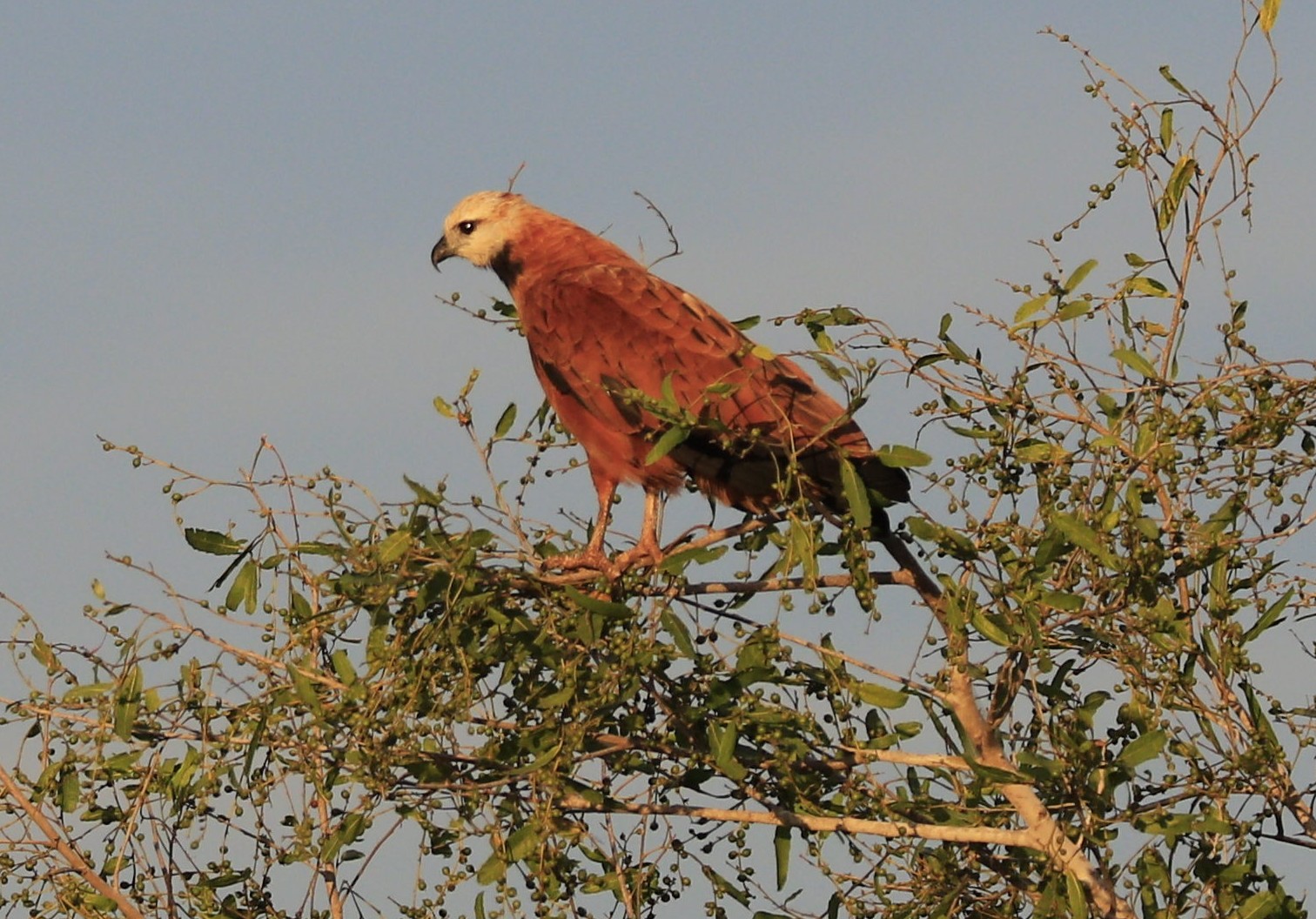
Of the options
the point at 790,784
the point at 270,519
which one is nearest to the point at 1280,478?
the point at 790,784

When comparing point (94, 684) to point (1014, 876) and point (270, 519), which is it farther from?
point (1014, 876)

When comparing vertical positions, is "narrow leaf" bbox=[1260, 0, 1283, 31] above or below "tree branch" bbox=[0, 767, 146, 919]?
above

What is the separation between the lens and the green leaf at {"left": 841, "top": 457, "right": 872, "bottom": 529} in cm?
404

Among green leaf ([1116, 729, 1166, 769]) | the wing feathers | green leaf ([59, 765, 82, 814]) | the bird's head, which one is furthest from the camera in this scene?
the bird's head

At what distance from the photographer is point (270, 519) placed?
4469 mm

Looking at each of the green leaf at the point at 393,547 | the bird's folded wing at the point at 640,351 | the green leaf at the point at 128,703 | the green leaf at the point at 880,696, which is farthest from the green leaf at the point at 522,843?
the bird's folded wing at the point at 640,351

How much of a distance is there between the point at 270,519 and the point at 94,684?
2.20 ft

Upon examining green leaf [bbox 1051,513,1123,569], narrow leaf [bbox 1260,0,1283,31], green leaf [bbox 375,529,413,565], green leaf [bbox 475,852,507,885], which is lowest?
green leaf [bbox 475,852,507,885]

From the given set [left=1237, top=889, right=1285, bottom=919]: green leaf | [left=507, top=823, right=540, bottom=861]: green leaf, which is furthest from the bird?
[left=1237, top=889, right=1285, bottom=919]: green leaf

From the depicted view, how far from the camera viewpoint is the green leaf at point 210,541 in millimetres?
4566

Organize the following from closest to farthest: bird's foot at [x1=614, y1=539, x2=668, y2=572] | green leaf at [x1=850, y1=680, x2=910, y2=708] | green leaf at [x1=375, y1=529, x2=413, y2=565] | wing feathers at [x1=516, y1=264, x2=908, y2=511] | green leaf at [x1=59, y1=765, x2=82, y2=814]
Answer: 1. green leaf at [x1=375, y1=529, x2=413, y2=565]
2. green leaf at [x1=850, y1=680, x2=910, y2=708]
3. green leaf at [x1=59, y1=765, x2=82, y2=814]
4. bird's foot at [x1=614, y1=539, x2=668, y2=572]
5. wing feathers at [x1=516, y1=264, x2=908, y2=511]

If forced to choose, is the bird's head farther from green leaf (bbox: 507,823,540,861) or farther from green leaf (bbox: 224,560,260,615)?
green leaf (bbox: 507,823,540,861)

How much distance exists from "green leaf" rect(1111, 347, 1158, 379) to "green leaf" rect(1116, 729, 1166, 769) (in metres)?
0.90

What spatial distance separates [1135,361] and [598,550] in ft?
6.53
